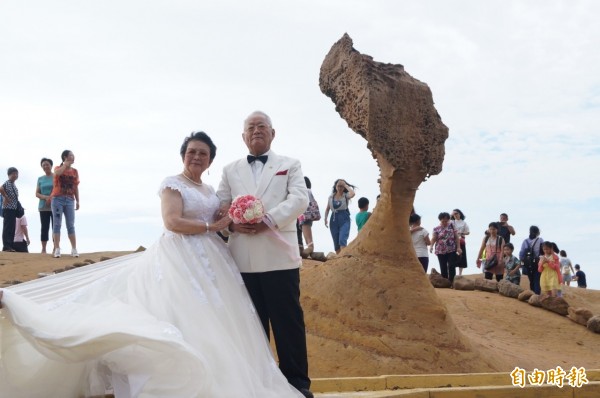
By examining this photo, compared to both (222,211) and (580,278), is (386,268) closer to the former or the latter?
(222,211)

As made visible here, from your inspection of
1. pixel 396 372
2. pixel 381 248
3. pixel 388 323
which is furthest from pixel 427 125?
pixel 396 372

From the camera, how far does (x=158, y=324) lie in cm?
360

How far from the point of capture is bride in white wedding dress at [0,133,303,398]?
3465mm

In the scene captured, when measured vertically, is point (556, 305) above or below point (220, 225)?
below

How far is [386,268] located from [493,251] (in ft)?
18.5

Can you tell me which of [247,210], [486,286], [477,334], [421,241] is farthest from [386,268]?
[486,286]

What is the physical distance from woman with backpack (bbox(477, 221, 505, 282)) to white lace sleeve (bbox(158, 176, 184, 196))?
8.87 m

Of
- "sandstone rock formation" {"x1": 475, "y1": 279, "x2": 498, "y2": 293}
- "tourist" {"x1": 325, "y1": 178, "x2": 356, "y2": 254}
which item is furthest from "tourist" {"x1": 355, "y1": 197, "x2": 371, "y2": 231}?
"sandstone rock formation" {"x1": 475, "y1": 279, "x2": 498, "y2": 293}

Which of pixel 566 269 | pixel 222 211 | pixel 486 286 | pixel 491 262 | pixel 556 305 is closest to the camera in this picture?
pixel 222 211

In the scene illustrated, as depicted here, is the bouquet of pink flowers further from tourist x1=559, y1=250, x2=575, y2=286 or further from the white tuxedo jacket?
tourist x1=559, y1=250, x2=575, y2=286

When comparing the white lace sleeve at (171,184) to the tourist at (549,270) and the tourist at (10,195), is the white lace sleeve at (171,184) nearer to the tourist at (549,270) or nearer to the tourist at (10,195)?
the tourist at (10,195)

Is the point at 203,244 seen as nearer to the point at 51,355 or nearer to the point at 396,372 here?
the point at 51,355

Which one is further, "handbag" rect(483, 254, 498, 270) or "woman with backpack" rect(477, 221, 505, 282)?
"handbag" rect(483, 254, 498, 270)

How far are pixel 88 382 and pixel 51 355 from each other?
12.7 inches
